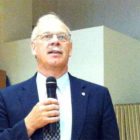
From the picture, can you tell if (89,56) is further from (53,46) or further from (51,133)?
(51,133)

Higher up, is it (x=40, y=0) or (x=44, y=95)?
(x=40, y=0)

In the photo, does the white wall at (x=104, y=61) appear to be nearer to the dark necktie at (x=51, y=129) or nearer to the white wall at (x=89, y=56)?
the white wall at (x=89, y=56)

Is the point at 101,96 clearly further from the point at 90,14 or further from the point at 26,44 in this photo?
the point at 90,14

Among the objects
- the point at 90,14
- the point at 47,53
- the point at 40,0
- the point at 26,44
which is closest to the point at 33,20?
the point at 40,0

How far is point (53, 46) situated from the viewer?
60.1 inches

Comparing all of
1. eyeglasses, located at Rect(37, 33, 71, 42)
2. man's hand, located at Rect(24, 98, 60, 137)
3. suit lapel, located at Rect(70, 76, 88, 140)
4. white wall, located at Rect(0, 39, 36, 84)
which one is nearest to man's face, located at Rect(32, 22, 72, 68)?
eyeglasses, located at Rect(37, 33, 71, 42)

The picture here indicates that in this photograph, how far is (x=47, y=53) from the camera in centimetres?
152

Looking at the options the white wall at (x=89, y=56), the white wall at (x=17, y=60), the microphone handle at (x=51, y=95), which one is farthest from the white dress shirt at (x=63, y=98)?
the white wall at (x=17, y=60)

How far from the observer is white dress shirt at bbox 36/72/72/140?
1.49 metres

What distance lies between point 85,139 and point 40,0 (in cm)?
307

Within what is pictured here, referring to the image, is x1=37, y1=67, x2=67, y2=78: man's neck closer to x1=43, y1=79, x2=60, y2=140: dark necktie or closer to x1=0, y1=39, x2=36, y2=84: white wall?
x1=43, y1=79, x2=60, y2=140: dark necktie

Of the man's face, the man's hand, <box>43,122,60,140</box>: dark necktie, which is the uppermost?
the man's face

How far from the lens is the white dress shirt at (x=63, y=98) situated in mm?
1485

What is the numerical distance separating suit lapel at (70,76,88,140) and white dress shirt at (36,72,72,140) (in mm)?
19
